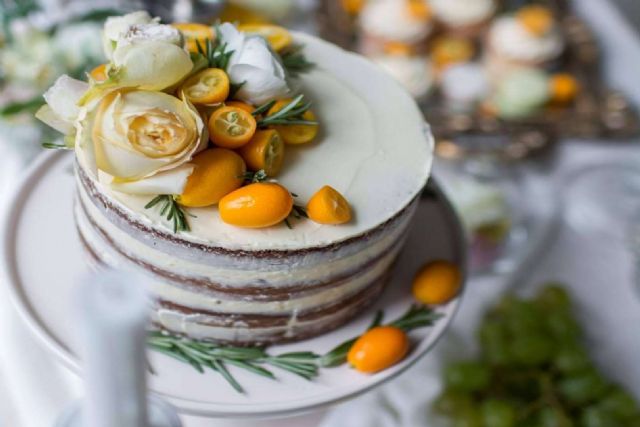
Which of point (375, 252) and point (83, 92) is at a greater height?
point (83, 92)

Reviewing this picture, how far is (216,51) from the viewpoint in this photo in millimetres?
831

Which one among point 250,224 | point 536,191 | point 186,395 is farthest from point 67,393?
point 536,191

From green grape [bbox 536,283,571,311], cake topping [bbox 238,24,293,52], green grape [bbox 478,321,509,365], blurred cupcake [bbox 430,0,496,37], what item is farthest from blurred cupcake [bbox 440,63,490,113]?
cake topping [bbox 238,24,293,52]

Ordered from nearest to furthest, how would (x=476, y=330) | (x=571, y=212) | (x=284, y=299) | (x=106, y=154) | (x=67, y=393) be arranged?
(x=106, y=154) < (x=284, y=299) < (x=67, y=393) < (x=476, y=330) < (x=571, y=212)

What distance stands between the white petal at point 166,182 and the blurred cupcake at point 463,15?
1203 millimetres

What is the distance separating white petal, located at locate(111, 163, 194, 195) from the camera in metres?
0.71

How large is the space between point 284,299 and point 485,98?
39.3 inches

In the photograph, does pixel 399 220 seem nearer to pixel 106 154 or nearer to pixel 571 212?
pixel 106 154

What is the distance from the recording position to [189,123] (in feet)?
2.29

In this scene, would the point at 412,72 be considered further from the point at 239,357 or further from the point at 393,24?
the point at 239,357

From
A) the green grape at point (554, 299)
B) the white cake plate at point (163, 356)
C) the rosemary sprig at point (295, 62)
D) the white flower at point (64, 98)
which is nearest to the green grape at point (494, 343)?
the green grape at point (554, 299)

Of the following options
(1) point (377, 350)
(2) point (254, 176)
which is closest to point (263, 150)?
(2) point (254, 176)

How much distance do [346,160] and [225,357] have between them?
0.78ft

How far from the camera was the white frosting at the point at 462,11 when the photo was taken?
1.78m
